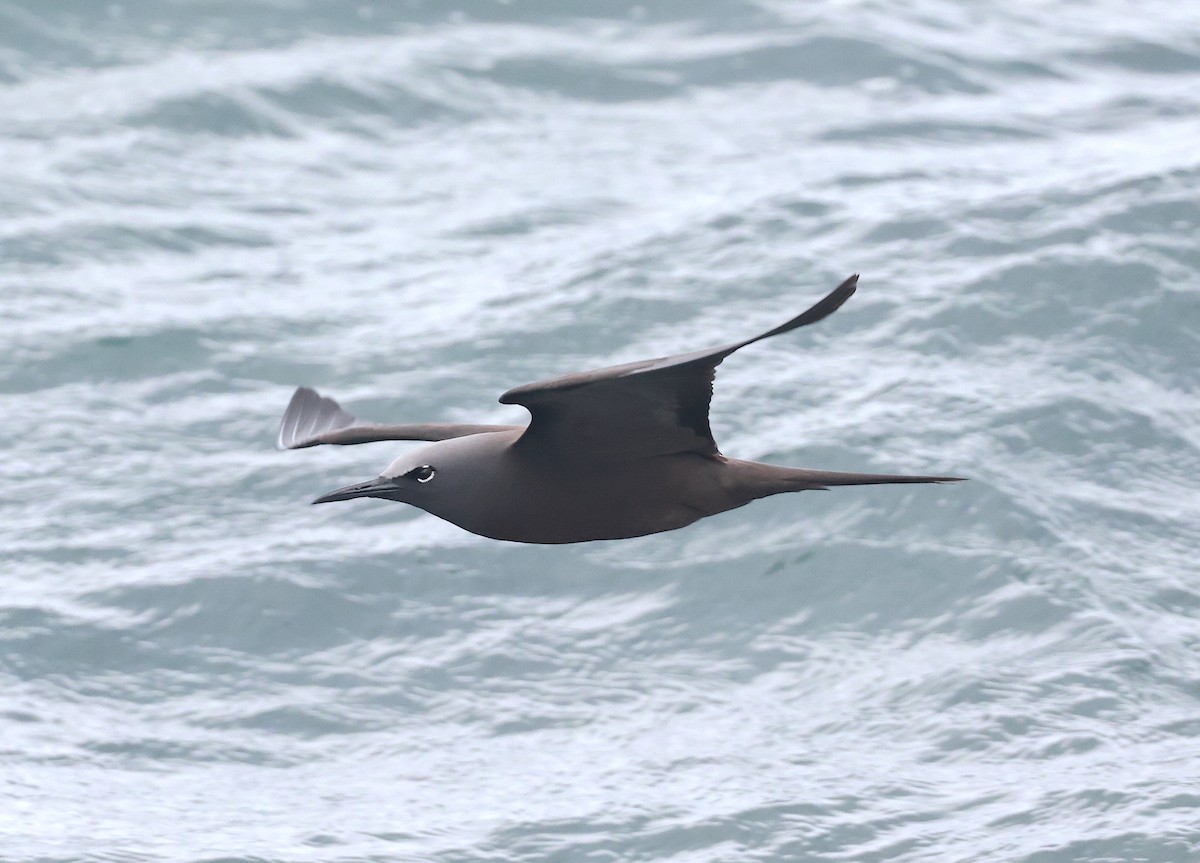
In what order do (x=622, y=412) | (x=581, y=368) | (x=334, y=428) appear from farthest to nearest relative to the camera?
(x=581, y=368) → (x=334, y=428) → (x=622, y=412)

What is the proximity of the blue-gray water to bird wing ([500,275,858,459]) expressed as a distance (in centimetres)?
347

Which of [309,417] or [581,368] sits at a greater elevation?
[581,368]

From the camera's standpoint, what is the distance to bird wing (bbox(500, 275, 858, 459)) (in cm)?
609

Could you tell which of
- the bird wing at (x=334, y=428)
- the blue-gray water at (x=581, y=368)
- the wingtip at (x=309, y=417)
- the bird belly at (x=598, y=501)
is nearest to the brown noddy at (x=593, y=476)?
the bird belly at (x=598, y=501)

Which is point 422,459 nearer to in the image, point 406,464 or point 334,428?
point 406,464

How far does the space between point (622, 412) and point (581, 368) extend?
6689mm

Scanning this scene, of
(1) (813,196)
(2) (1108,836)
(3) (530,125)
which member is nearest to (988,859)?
(2) (1108,836)

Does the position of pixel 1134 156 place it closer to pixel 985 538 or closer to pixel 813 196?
pixel 813 196

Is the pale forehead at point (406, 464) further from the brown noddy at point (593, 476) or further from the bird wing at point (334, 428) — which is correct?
the bird wing at point (334, 428)

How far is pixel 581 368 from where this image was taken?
1319 cm

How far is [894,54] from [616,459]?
1191cm

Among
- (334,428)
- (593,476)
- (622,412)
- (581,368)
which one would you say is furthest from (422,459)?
(581,368)

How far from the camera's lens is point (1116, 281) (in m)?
13.5

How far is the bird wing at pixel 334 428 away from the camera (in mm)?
7605
